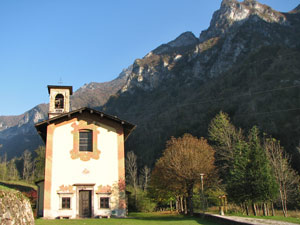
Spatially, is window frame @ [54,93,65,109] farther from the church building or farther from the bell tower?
the church building

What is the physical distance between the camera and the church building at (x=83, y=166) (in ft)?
71.9

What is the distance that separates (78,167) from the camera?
22.7 meters

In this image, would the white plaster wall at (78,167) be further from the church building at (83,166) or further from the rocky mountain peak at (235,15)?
the rocky mountain peak at (235,15)

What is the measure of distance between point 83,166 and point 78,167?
37cm

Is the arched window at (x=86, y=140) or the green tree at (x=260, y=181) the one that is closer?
the green tree at (x=260, y=181)

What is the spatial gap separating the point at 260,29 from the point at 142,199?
131723 millimetres

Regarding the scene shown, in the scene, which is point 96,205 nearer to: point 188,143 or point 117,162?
point 117,162

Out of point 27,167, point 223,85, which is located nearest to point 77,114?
point 27,167

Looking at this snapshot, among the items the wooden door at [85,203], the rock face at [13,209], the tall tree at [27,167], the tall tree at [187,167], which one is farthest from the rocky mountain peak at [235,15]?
the rock face at [13,209]

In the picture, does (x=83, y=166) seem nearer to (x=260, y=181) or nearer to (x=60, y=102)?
(x=60, y=102)

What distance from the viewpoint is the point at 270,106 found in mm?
69875

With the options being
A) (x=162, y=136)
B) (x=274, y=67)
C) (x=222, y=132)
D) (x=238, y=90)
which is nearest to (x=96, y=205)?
(x=222, y=132)

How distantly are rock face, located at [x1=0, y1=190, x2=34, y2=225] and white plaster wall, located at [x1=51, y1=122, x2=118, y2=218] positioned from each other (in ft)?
39.3

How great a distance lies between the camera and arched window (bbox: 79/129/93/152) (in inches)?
922
